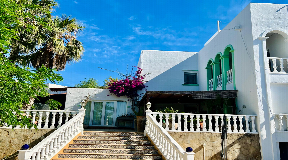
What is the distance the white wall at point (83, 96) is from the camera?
15.2m

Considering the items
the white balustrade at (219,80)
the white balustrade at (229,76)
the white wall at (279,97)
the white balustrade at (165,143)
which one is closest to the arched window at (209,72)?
the white balustrade at (219,80)

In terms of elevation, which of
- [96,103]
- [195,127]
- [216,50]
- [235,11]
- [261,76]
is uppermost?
[235,11]

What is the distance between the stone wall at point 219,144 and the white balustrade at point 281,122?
99 cm

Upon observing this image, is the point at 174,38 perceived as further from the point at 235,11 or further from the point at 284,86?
the point at 284,86

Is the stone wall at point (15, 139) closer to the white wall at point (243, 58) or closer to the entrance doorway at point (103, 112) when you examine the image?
the entrance doorway at point (103, 112)

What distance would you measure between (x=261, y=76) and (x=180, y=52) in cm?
784

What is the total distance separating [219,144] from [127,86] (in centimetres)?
757

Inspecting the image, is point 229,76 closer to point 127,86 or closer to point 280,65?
point 280,65

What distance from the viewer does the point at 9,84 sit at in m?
6.12

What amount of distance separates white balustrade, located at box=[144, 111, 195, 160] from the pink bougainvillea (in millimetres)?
5260

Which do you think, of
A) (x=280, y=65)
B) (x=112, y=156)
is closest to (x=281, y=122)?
(x=280, y=65)

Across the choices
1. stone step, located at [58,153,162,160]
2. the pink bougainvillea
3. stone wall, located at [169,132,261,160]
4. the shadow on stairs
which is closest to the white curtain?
the pink bougainvillea

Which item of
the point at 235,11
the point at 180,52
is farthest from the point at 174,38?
the point at 235,11

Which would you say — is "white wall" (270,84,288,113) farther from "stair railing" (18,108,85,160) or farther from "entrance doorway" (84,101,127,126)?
"entrance doorway" (84,101,127,126)
